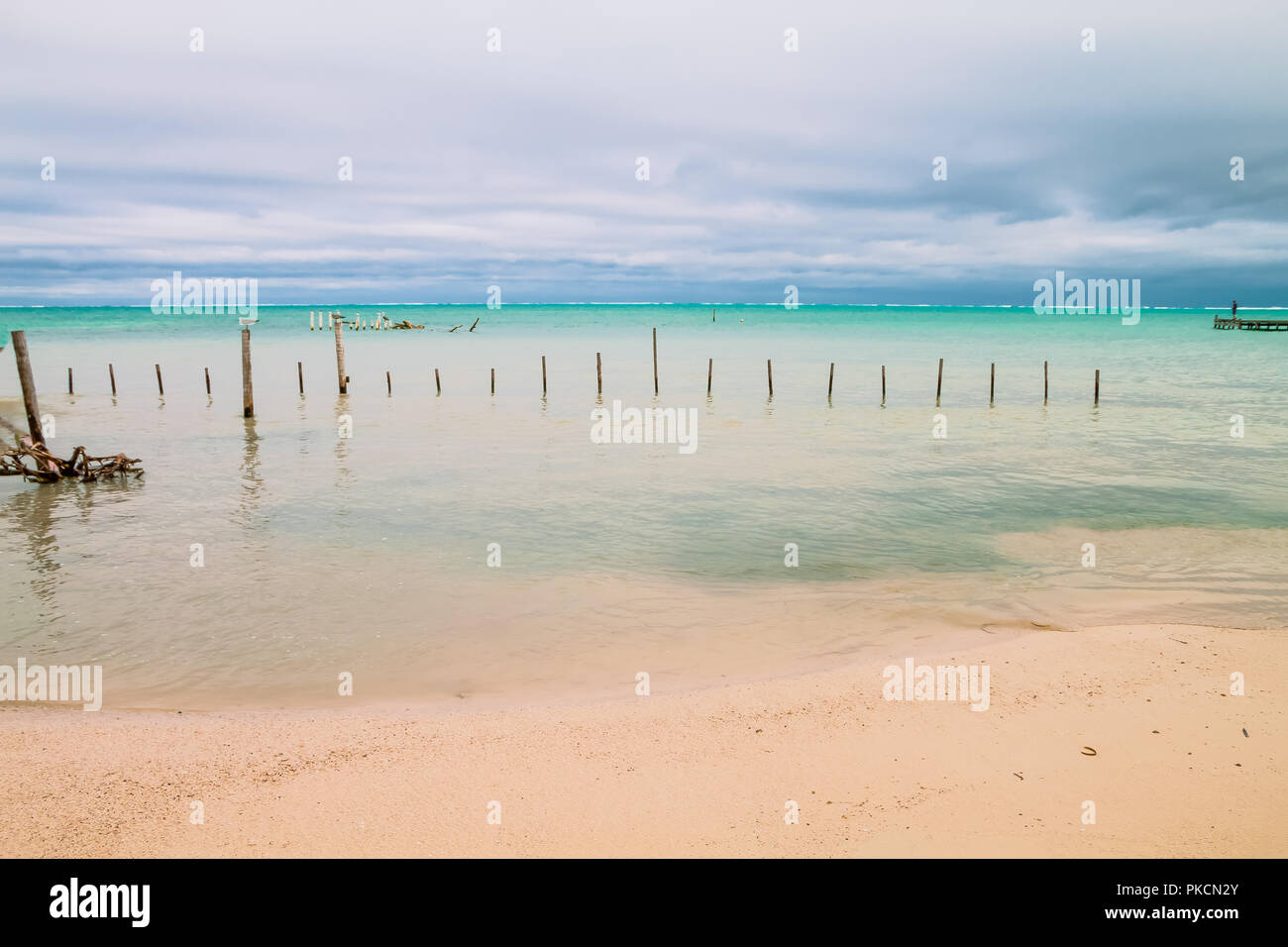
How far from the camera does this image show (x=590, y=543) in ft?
43.1

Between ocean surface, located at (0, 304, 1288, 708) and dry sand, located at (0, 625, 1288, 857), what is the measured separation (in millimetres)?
1133

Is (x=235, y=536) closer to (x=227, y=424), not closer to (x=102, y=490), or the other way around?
(x=102, y=490)

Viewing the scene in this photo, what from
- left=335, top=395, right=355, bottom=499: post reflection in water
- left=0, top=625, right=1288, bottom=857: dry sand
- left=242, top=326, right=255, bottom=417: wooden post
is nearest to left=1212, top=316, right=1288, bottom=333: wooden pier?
left=335, top=395, right=355, bottom=499: post reflection in water

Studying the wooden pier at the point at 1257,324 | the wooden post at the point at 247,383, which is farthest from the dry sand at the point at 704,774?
the wooden pier at the point at 1257,324

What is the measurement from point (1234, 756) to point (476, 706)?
19.4ft

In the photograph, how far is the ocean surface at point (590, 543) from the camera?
28.4ft

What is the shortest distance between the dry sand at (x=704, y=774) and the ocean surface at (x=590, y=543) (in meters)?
1.13

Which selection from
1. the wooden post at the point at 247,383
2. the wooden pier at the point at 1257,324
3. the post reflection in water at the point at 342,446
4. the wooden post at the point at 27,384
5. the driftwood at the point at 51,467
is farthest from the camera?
the wooden pier at the point at 1257,324

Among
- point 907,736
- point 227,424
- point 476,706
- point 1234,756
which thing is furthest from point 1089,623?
point 227,424

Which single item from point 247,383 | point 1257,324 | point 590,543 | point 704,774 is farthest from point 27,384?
point 1257,324

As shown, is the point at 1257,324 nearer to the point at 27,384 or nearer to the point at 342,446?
the point at 342,446

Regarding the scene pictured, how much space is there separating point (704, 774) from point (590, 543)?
7.81m

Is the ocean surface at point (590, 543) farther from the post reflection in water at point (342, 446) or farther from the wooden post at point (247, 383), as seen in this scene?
the wooden post at point (247, 383)

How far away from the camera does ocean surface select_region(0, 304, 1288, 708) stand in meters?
8.66
